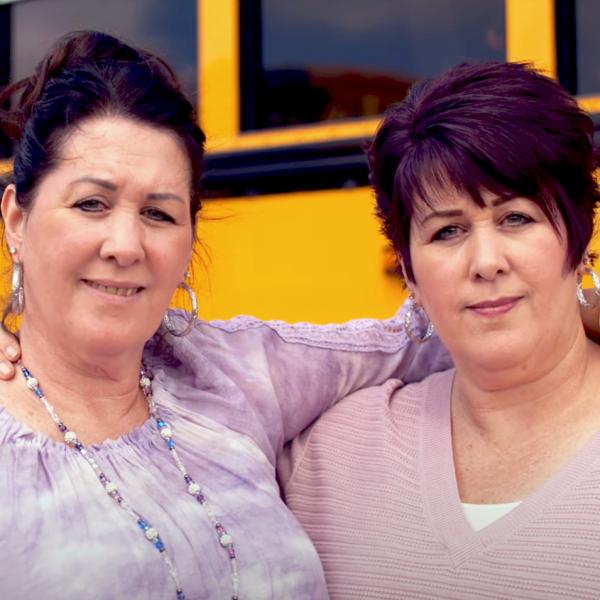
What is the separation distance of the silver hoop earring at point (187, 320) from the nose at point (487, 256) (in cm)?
43

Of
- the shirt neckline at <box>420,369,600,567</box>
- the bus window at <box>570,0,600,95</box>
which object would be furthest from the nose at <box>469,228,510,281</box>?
the bus window at <box>570,0,600,95</box>

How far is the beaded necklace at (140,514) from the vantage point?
131cm

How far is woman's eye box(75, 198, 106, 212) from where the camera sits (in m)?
1.38

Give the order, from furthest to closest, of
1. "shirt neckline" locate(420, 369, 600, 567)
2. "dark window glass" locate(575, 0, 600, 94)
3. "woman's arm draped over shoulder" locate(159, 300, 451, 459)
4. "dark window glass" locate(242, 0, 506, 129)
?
"dark window glass" locate(242, 0, 506, 129) < "dark window glass" locate(575, 0, 600, 94) < "woman's arm draped over shoulder" locate(159, 300, 451, 459) < "shirt neckline" locate(420, 369, 600, 567)

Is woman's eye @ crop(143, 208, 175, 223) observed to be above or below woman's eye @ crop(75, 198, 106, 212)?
below

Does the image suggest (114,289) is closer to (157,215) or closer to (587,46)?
(157,215)

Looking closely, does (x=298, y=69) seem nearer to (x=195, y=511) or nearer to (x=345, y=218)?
(x=345, y=218)

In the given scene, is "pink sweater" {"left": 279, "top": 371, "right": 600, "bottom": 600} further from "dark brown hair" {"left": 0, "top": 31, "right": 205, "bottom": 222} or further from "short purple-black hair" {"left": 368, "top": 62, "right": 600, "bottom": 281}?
"dark brown hair" {"left": 0, "top": 31, "right": 205, "bottom": 222}

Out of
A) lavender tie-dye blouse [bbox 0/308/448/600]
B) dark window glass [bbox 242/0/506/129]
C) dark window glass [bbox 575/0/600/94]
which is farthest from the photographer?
dark window glass [bbox 242/0/506/129]

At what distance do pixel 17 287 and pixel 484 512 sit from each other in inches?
28.6

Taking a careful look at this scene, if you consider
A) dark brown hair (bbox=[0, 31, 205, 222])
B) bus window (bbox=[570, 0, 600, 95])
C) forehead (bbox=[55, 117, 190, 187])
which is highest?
bus window (bbox=[570, 0, 600, 95])

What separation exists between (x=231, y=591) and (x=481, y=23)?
1.30 m

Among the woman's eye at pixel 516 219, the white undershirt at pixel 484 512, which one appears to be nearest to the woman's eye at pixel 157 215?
the woman's eye at pixel 516 219

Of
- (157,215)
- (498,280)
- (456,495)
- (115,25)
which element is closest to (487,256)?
(498,280)
